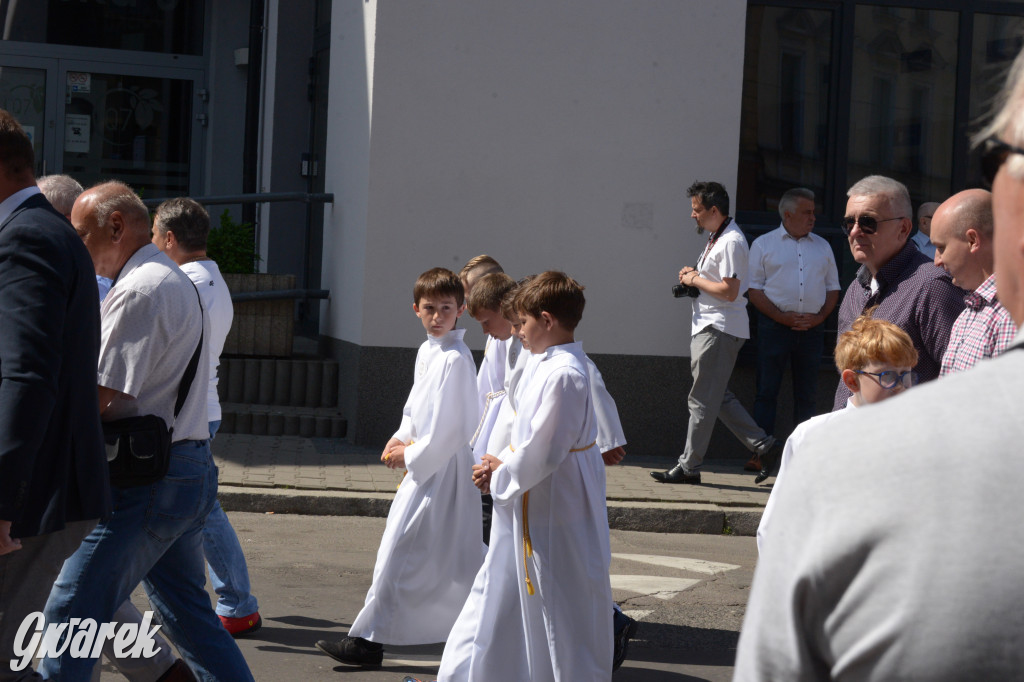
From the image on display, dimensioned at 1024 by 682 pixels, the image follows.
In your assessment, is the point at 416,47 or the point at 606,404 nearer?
the point at 606,404

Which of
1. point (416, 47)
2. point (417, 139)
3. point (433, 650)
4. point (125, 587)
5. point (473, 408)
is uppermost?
Answer: point (416, 47)

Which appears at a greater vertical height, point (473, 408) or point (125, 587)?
point (473, 408)

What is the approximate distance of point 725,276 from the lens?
360 inches

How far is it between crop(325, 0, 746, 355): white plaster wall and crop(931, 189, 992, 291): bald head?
20.3 ft

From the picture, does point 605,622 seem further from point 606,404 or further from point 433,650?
point 433,650

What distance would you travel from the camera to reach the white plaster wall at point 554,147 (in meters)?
10.2

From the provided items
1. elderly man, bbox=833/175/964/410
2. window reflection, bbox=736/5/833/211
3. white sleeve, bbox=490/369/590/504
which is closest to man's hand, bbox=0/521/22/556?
white sleeve, bbox=490/369/590/504

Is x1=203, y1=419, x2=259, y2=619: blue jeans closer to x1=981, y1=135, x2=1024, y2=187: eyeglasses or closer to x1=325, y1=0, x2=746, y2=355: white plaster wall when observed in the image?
x1=981, y1=135, x2=1024, y2=187: eyeglasses

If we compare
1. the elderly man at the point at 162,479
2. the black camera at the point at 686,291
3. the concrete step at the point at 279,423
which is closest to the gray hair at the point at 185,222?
the elderly man at the point at 162,479

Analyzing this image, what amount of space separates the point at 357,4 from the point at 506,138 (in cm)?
196

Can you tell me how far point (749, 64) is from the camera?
35.7ft

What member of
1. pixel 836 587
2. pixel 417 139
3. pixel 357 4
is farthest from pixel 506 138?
pixel 836 587

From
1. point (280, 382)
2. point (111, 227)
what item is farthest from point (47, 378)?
point (280, 382)

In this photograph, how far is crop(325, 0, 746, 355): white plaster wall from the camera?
33.6 ft
